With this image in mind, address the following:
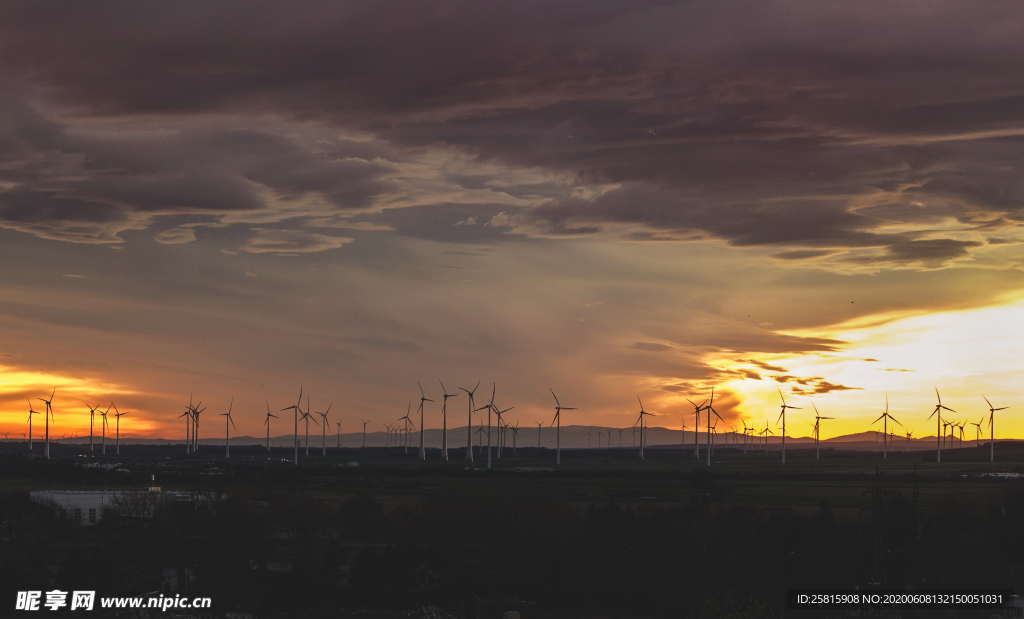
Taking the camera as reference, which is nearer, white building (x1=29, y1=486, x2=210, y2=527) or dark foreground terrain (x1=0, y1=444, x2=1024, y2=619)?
dark foreground terrain (x1=0, y1=444, x2=1024, y2=619)

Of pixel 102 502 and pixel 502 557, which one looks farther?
pixel 102 502

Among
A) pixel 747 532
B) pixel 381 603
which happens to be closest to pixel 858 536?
pixel 747 532

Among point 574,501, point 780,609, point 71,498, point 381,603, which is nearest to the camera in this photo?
point 780,609

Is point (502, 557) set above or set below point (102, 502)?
below

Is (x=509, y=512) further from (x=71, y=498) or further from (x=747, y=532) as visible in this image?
(x=71, y=498)

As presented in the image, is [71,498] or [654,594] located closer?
[654,594]

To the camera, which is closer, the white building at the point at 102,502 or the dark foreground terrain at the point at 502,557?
the dark foreground terrain at the point at 502,557

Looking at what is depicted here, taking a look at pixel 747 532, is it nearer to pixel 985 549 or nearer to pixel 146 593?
pixel 985 549

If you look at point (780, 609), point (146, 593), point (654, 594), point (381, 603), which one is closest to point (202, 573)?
point (146, 593)

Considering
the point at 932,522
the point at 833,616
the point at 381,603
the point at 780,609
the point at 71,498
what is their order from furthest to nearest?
the point at 71,498 < the point at 932,522 < the point at 381,603 < the point at 780,609 < the point at 833,616
